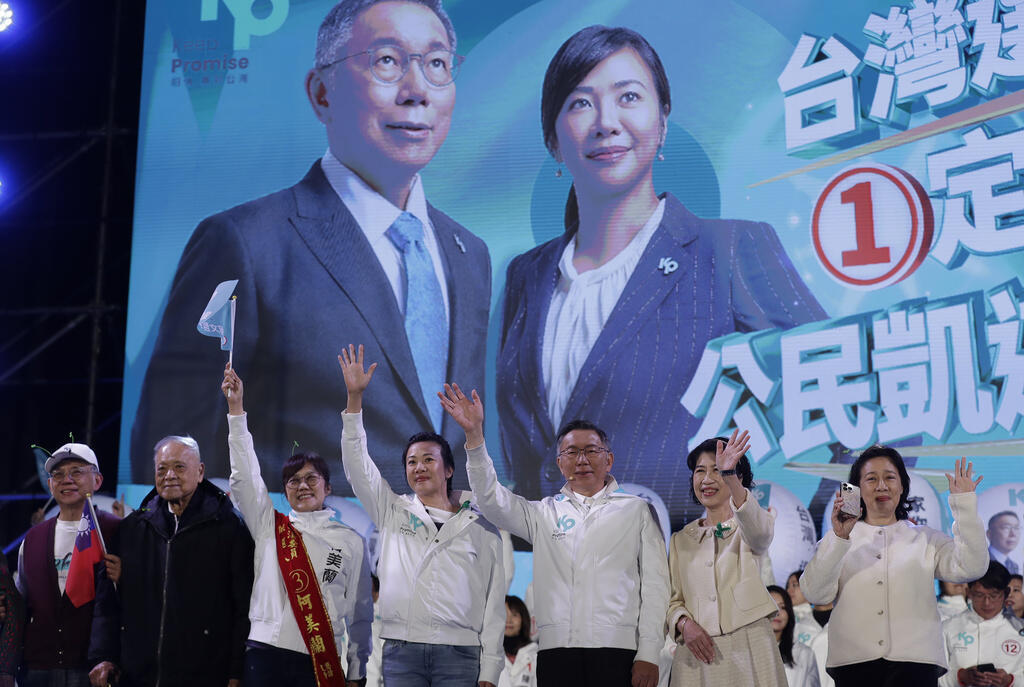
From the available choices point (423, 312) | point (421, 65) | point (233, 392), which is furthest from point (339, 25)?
point (233, 392)

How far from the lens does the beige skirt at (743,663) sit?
122 inches

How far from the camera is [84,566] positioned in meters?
3.59

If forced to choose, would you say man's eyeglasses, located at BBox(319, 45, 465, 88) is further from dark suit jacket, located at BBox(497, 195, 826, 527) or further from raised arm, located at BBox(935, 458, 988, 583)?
raised arm, located at BBox(935, 458, 988, 583)

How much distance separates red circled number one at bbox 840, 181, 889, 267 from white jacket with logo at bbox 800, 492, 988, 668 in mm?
2348

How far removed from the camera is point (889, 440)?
518cm

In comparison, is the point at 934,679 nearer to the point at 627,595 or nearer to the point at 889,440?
Answer: the point at 627,595

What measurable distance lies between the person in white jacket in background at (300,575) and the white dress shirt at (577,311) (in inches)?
80.6

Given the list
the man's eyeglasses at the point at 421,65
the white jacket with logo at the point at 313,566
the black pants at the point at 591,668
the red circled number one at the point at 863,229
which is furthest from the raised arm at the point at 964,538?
the man's eyeglasses at the point at 421,65

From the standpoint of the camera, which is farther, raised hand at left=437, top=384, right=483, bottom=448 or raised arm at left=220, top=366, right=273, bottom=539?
raised arm at left=220, top=366, right=273, bottom=539

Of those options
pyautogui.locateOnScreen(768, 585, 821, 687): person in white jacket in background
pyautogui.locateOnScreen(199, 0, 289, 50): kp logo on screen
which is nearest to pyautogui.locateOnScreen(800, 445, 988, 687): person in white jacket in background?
pyautogui.locateOnScreen(768, 585, 821, 687): person in white jacket in background

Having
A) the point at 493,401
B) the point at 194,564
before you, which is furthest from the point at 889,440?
the point at 194,564

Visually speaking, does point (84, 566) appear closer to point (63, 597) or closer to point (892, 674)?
point (63, 597)

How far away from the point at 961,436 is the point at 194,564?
3486 mm

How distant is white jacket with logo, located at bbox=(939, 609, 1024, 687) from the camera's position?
14.4ft
